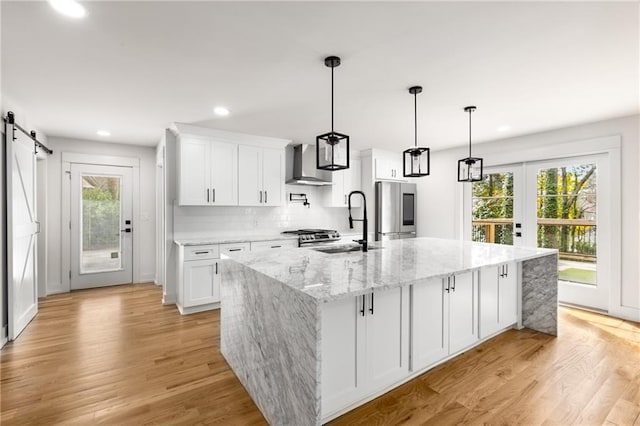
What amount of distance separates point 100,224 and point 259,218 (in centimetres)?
259

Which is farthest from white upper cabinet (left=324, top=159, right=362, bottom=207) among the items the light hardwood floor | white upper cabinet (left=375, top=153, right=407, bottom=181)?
the light hardwood floor

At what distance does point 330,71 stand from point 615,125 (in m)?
3.62

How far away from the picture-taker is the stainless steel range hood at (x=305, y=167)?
4.90 metres

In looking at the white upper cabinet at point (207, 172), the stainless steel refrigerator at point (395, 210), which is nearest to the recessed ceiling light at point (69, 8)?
the white upper cabinet at point (207, 172)

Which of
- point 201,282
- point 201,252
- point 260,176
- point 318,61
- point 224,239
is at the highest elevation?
point 318,61

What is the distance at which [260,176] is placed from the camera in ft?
14.9

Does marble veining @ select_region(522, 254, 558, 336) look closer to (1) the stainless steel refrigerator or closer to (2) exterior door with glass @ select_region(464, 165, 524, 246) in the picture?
(2) exterior door with glass @ select_region(464, 165, 524, 246)

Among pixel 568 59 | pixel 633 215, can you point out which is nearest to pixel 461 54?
pixel 568 59

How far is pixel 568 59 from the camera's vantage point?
226 cm

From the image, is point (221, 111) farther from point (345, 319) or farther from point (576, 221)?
point (576, 221)

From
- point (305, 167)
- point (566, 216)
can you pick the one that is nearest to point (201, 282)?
point (305, 167)

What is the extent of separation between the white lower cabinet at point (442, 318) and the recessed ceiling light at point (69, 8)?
2.64 meters

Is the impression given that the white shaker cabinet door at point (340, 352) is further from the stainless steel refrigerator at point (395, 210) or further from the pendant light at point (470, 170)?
the stainless steel refrigerator at point (395, 210)

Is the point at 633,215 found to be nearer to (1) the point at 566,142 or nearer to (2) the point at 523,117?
(1) the point at 566,142
